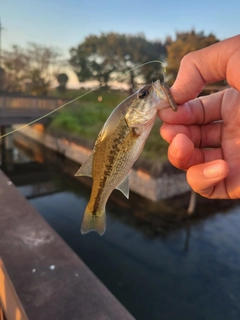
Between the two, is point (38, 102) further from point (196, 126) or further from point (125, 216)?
point (196, 126)

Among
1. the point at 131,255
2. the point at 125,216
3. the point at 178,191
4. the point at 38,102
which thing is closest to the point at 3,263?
the point at 131,255

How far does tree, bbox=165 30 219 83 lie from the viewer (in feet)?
33.9

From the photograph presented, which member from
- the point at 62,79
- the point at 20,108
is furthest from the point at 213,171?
the point at 62,79

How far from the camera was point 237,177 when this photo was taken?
1.53 meters

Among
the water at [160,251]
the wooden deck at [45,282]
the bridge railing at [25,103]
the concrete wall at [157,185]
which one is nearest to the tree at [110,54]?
the bridge railing at [25,103]

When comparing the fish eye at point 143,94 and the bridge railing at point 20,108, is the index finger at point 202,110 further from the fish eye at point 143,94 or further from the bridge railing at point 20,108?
the bridge railing at point 20,108

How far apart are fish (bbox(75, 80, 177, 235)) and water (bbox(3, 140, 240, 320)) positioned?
408cm

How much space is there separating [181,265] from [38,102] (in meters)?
11.9

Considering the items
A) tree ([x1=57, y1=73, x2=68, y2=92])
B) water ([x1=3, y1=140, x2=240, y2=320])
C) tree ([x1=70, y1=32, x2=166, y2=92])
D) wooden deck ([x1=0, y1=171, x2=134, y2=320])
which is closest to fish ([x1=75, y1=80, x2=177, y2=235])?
wooden deck ([x1=0, y1=171, x2=134, y2=320])

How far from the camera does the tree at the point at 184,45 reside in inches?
406

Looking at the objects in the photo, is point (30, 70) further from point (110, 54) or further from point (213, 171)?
point (213, 171)

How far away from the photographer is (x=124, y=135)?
132 centimetres

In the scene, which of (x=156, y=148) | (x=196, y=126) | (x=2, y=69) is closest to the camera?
(x=196, y=126)

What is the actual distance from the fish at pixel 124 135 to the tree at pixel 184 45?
9.32 metres
